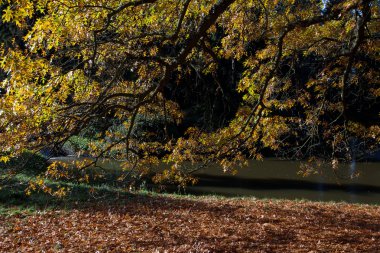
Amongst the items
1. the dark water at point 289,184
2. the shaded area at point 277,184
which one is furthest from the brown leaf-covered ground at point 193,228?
the shaded area at point 277,184

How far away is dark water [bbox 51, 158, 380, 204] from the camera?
16.2m

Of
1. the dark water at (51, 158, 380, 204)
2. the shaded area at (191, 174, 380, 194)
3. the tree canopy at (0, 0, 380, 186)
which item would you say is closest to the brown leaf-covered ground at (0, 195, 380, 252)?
the tree canopy at (0, 0, 380, 186)

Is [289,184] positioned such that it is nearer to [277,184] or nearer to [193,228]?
[277,184]

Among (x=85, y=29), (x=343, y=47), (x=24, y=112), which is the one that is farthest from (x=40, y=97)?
(x=343, y=47)

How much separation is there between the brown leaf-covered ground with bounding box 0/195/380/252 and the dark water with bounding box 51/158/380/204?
191 inches

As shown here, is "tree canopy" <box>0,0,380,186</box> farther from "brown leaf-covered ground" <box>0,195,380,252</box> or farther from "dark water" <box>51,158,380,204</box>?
"dark water" <box>51,158,380,204</box>

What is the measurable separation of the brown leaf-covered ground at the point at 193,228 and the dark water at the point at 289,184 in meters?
4.86

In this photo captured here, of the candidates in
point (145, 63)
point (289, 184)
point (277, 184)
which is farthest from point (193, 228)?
point (289, 184)

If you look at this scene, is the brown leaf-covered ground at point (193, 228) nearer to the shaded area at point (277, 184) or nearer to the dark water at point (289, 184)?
the dark water at point (289, 184)

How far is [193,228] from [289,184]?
11.0 meters

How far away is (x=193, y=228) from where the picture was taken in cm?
845

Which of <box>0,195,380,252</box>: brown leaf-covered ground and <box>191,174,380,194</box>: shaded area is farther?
<box>191,174,380,194</box>: shaded area

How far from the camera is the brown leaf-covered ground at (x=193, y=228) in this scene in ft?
23.9

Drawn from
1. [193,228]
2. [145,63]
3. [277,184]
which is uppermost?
[145,63]
